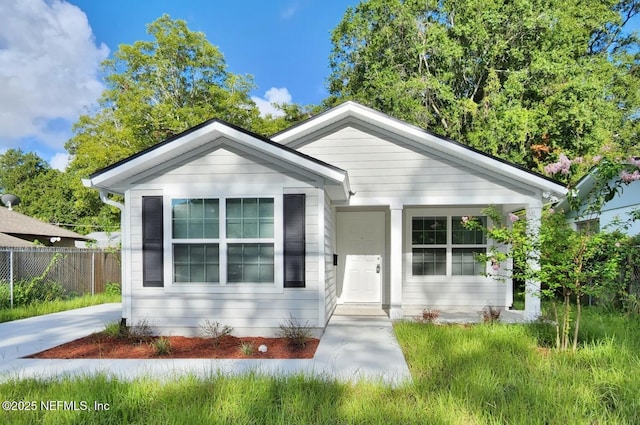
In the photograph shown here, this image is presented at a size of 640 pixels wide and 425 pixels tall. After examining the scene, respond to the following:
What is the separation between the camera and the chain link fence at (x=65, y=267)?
9.86 m

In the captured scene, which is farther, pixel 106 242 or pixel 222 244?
pixel 106 242

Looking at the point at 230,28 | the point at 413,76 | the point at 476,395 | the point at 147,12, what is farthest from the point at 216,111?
the point at 476,395

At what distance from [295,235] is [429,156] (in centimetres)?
336

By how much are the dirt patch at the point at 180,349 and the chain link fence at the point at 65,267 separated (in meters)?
5.19

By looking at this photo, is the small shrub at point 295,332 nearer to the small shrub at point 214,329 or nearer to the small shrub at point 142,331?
the small shrub at point 214,329

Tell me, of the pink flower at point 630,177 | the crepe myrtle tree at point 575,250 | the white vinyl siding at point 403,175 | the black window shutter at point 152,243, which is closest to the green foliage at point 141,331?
the black window shutter at point 152,243

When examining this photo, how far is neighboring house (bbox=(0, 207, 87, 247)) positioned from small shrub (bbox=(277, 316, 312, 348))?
12409 mm

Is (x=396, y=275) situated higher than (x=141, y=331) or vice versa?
(x=396, y=275)

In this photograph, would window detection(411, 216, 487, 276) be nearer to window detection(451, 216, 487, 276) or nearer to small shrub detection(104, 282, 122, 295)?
window detection(451, 216, 487, 276)

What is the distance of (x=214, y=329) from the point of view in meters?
6.02

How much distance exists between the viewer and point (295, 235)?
6094mm

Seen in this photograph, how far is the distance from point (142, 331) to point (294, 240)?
2879mm

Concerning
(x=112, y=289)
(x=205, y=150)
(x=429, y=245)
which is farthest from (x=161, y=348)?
(x=112, y=289)

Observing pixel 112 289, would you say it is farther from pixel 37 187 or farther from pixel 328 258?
pixel 37 187
